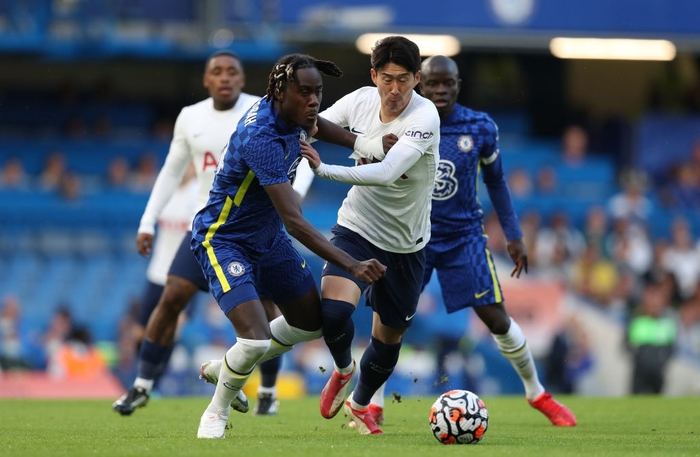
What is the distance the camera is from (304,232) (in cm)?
664

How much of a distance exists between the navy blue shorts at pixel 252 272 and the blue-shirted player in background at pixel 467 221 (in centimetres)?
174

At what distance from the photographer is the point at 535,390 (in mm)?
8938

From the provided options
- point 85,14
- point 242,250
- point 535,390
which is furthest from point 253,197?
point 85,14

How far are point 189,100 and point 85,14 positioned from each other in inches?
146

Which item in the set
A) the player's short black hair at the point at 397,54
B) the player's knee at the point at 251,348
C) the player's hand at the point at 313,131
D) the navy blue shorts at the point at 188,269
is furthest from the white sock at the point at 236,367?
the navy blue shorts at the point at 188,269

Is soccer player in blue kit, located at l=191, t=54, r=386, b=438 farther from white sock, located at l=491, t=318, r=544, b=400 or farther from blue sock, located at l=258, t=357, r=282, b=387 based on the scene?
blue sock, located at l=258, t=357, r=282, b=387

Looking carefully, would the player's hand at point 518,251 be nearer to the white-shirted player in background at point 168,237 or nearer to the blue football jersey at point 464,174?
the blue football jersey at point 464,174

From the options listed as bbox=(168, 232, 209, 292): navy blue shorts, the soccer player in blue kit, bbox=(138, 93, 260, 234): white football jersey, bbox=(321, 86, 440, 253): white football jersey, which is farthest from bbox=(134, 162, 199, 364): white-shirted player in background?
the soccer player in blue kit

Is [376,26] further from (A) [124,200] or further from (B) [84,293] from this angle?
(B) [84,293]

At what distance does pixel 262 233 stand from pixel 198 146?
2.43m

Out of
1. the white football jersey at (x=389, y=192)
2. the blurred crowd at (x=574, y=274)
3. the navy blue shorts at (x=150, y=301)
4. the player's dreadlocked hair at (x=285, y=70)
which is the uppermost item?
the player's dreadlocked hair at (x=285, y=70)

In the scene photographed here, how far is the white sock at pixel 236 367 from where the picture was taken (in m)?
6.81

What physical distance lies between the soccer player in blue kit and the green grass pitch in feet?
2.01

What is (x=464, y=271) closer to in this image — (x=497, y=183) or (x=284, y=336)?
(x=497, y=183)
